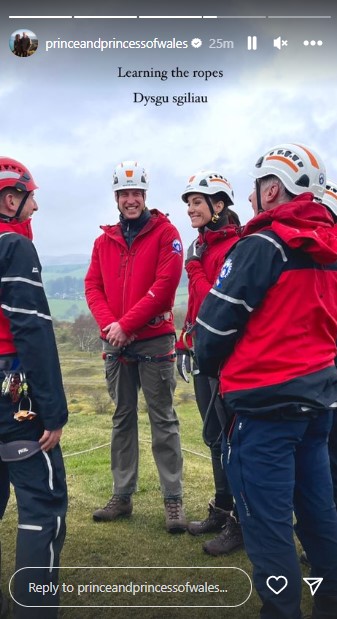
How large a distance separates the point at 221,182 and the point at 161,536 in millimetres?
2871

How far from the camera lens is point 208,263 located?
4363 millimetres

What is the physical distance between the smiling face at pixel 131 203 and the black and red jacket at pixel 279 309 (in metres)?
2.07

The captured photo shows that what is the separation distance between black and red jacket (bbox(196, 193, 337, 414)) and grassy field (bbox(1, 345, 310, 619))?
131 cm

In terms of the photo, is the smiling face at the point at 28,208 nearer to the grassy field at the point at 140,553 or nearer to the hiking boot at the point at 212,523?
the grassy field at the point at 140,553

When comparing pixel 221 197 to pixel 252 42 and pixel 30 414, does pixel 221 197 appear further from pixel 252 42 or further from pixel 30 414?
pixel 30 414

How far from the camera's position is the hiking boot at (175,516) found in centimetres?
455

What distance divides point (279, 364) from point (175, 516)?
2394mm

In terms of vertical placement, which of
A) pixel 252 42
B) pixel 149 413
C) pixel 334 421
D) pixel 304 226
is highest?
pixel 252 42

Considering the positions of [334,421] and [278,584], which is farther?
[334,421]

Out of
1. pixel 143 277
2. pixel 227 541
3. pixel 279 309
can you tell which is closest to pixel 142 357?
pixel 143 277

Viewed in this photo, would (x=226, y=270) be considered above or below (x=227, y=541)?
above

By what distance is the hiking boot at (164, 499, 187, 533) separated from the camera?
455 centimetres

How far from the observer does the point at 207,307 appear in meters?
2.95

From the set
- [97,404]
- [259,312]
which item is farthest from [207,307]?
[97,404]
